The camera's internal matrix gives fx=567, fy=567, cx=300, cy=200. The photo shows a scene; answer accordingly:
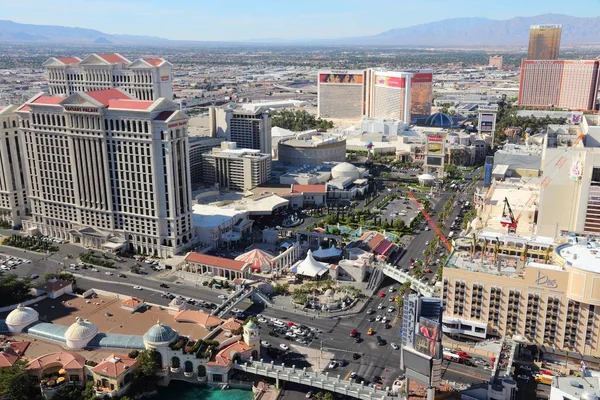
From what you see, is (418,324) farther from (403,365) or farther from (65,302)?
(65,302)

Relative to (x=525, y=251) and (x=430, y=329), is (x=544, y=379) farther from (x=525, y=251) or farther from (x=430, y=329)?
(x=430, y=329)

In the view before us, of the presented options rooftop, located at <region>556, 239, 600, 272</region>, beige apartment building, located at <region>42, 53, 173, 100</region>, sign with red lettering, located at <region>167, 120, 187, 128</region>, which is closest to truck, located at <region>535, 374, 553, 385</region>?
rooftop, located at <region>556, 239, 600, 272</region>

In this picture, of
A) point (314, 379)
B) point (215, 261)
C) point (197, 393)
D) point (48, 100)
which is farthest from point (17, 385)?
point (48, 100)

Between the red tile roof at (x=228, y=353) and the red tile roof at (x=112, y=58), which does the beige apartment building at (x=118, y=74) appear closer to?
the red tile roof at (x=112, y=58)

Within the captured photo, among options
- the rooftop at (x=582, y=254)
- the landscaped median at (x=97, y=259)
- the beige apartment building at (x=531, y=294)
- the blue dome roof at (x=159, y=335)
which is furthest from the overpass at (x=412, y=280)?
the landscaped median at (x=97, y=259)

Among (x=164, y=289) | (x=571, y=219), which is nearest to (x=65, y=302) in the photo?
(x=164, y=289)

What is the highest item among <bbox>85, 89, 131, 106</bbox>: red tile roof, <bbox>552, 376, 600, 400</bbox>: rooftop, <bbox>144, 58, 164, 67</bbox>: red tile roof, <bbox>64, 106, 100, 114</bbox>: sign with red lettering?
<bbox>144, 58, 164, 67</bbox>: red tile roof

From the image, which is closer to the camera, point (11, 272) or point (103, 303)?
point (103, 303)

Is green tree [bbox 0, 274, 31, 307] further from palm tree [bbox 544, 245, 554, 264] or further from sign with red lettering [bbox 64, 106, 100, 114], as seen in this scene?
palm tree [bbox 544, 245, 554, 264]
